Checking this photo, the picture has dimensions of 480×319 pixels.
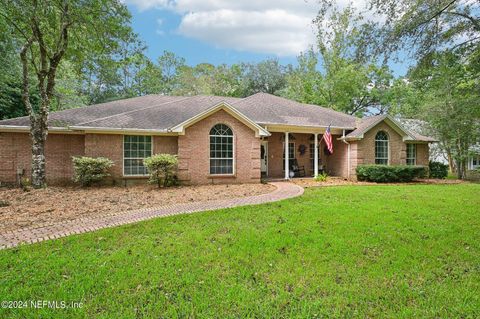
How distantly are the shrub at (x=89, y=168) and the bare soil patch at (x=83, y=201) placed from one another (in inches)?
24.1

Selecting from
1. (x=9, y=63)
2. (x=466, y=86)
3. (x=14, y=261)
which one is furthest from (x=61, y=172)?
(x=466, y=86)

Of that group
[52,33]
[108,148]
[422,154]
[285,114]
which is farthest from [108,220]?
[422,154]

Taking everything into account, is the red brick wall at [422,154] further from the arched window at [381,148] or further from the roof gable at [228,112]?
the roof gable at [228,112]

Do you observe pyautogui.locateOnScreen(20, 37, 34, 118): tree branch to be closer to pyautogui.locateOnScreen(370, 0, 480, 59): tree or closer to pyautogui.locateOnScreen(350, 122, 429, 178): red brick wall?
pyautogui.locateOnScreen(370, 0, 480, 59): tree

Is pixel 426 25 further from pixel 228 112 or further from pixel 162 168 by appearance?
pixel 162 168

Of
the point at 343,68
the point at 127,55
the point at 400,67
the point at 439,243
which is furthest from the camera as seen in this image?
the point at 343,68

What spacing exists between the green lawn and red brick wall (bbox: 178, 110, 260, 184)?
6.25m

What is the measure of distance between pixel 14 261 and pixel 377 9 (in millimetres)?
9858

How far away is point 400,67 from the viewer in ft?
27.2

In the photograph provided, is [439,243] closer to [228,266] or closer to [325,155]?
[228,266]

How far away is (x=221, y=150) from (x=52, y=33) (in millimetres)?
9185

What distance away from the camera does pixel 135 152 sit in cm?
1331

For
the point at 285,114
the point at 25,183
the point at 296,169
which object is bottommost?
the point at 25,183

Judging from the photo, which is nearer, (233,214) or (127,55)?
(233,214)
